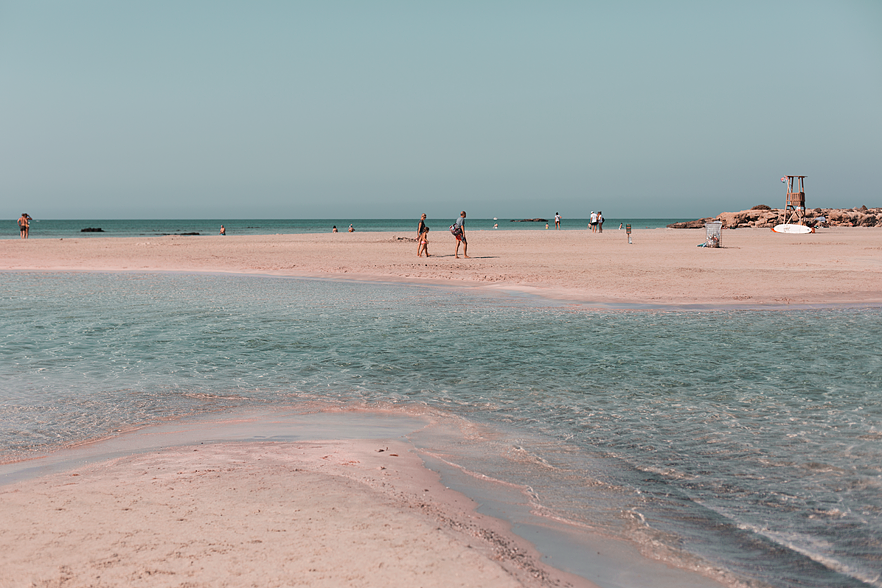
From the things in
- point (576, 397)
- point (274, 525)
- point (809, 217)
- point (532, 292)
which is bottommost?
point (576, 397)

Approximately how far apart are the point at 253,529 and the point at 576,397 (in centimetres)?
453

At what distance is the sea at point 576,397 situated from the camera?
434cm

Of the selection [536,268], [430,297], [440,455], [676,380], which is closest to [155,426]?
[440,455]

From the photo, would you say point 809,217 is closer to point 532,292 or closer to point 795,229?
point 795,229

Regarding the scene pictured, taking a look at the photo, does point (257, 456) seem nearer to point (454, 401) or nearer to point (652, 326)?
point (454, 401)

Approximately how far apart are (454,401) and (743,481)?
126 inches

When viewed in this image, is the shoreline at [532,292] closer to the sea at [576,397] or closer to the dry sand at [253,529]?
the sea at [576,397]

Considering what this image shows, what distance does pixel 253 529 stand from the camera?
384 centimetres

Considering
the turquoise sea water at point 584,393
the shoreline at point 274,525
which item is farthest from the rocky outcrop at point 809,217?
the shoreline at point 274,525

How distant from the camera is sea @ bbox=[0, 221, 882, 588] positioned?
14.3 feet

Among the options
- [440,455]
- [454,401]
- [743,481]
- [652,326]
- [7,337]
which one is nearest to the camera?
[743,481]

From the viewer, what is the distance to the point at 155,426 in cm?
641

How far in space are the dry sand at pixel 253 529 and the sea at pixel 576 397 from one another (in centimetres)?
46

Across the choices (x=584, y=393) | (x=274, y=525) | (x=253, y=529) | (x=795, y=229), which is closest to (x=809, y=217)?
(x=795, y=229)
